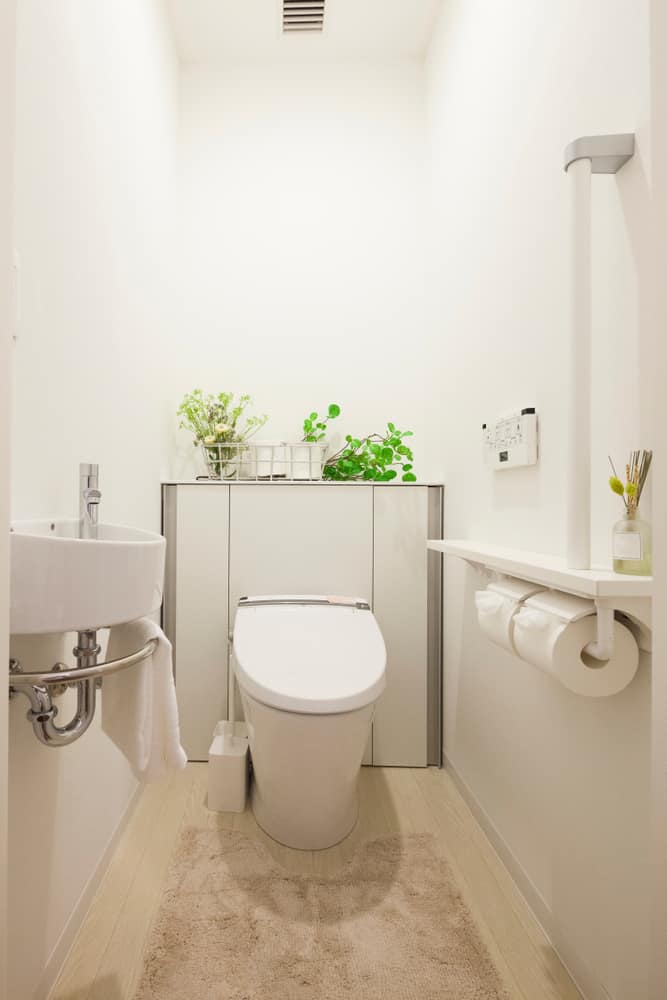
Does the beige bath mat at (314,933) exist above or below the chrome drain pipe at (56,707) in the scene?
below

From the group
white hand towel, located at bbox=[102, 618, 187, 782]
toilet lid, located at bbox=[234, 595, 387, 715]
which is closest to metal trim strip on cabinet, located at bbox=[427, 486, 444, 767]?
toilet lid, located at bbox=[234, 595, 387, 715]

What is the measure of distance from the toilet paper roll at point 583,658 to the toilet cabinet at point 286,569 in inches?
38.2

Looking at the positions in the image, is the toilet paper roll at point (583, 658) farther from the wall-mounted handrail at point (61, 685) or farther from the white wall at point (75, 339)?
the white wall at point (75, 339)

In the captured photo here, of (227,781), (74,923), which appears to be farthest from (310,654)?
(74,923)

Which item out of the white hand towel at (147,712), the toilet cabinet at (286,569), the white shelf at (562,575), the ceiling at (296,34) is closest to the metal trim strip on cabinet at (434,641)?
the toilet cabinet at (286,569)

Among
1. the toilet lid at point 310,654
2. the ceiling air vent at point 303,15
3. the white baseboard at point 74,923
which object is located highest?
the ceiling air vent at point 303,15

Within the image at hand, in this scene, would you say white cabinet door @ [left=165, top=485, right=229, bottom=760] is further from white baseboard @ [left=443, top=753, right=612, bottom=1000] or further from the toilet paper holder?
Answer: the toilet paper holder

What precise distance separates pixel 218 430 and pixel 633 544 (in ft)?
4.71

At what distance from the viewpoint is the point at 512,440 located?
4.16 ft

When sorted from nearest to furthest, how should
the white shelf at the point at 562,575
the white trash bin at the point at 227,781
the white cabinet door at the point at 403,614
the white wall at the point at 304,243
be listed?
the white shelf at the point at 562,575 → the white trash bin at the point at 227,781 → the white cabinet door at the point at 403,614 → the white wall at the point at 304,243

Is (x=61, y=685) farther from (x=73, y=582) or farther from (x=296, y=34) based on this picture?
(x=296, y=34)

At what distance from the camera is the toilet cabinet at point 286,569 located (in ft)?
5.97

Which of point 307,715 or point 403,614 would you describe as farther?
point 403,614

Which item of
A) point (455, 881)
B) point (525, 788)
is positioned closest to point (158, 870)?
point (455, 881)
